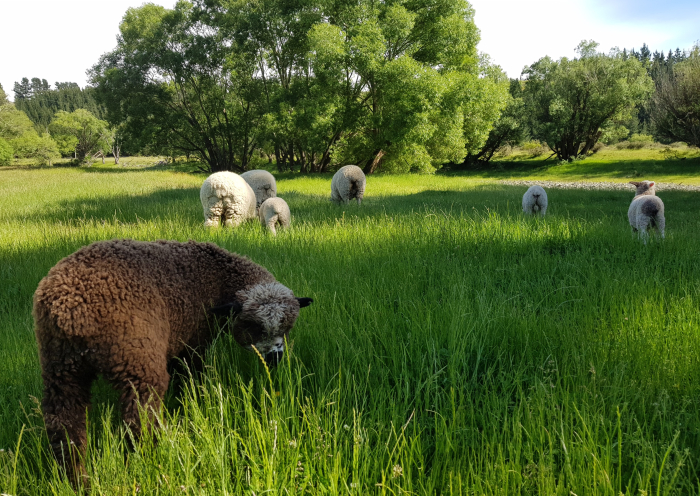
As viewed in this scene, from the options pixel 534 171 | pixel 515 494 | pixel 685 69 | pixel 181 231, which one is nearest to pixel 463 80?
pixel 534 171

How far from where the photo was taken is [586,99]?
3944cm

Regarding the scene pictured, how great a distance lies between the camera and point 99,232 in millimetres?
7766

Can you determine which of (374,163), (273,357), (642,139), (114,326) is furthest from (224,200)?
(642,139)

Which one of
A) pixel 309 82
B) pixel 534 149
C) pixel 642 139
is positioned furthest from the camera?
pixel 642 139

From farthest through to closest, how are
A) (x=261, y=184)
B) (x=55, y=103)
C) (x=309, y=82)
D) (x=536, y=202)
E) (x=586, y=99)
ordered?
(x=55, y=103), (x=586, y=99), (x=309, y=82), (x=261, y=184), (x=536, y=202)

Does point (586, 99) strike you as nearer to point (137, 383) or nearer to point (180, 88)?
point (180, 88)

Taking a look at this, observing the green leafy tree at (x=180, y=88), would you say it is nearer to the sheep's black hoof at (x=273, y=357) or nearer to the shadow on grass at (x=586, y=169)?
the shadow on grass at (x=586, y=169)

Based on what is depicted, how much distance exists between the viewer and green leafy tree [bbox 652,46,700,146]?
31.3 m

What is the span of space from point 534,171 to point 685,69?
1306 centimetres

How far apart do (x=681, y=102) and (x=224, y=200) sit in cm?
3849

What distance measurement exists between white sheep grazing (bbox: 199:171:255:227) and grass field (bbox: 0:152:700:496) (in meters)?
2.76

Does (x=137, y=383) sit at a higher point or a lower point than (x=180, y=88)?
lower

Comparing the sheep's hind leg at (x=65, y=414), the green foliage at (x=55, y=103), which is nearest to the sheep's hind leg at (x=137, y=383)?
the sheep's hind leg at (x=65, y=414)

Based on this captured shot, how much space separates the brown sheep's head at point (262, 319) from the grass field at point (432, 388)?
0.16 metres
